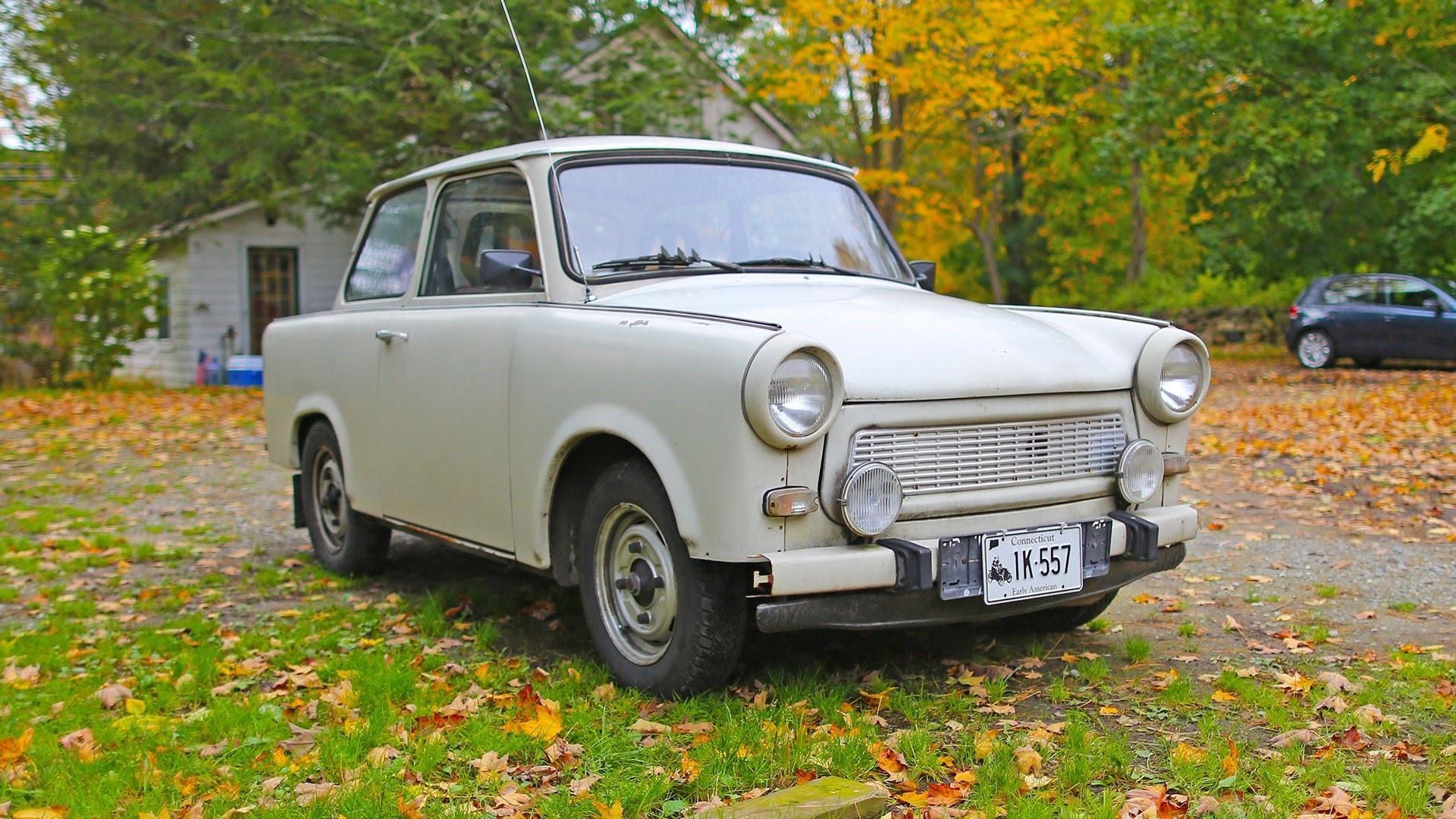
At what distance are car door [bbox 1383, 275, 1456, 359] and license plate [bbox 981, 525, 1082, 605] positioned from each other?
17367 millimetres

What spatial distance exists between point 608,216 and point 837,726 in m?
2.05

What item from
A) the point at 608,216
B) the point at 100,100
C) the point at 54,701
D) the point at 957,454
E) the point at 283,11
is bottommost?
the point at 54,701

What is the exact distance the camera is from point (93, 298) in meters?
17.7

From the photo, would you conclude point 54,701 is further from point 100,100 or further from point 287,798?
point 100,100

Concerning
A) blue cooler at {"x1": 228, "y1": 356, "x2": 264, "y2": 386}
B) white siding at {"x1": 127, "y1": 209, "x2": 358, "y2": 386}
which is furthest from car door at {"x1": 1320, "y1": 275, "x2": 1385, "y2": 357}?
blue cooler at {"x1": 228, "y1": 356, "x2": 264, "y2": 386}

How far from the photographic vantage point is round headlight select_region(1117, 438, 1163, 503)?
13.7ft

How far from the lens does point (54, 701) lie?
4.32 metres

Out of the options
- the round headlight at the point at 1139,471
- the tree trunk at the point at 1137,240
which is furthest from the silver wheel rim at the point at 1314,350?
the round headlight at the point at 1139,471

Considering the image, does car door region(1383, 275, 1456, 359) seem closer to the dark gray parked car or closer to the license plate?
the dark gray parked car

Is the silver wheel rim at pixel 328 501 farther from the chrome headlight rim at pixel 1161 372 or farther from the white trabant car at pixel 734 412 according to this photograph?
the chrome headlight rim at pixel 1161 372

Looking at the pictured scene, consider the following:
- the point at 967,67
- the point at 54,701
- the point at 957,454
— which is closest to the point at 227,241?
the point at 967,67

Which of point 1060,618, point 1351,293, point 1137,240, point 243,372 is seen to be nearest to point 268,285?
point 243,372

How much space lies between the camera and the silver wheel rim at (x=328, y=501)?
20.3 feet

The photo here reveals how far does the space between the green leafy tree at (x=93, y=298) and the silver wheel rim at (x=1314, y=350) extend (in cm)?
1722
